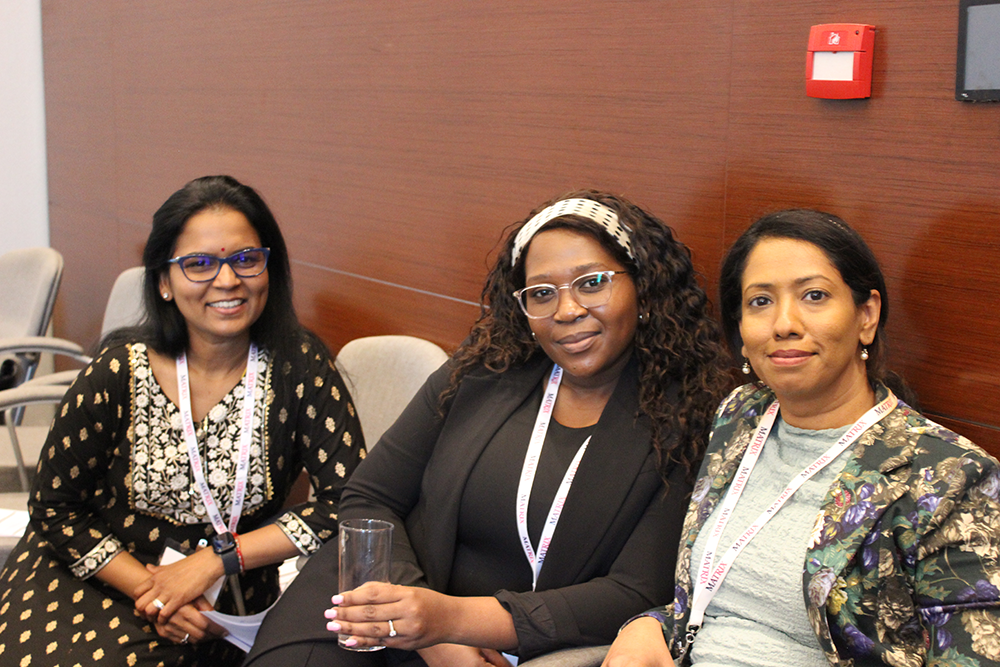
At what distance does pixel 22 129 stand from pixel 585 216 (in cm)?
492

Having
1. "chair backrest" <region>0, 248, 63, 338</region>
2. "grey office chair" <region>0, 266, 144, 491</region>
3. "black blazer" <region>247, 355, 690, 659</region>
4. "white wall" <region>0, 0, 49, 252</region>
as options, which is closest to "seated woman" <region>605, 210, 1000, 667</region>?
"black blazer" <region>247, 355, 690, 659</region>

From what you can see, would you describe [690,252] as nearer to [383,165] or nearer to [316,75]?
[383,165]

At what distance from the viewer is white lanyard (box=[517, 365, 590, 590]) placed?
2.07 meters

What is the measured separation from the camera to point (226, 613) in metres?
2.57

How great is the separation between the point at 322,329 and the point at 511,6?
1.60 meters

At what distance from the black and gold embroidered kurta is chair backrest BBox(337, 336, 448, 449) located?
412 millimetres

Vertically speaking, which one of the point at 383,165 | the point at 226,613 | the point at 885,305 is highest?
the point at 383,165

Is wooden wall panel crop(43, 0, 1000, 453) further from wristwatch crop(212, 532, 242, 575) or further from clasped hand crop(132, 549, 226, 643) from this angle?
clasped hand crop(132, 549, 226, 643)

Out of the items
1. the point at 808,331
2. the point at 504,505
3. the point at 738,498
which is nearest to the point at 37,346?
the point at 504,505

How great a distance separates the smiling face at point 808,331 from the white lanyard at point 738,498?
6 cm

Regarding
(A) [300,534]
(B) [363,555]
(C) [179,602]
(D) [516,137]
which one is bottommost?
(C) [179,602]

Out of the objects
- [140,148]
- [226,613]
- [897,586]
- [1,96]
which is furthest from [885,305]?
[1,96]

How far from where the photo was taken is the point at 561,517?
6.76 feet

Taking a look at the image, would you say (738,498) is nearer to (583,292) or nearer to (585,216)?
(583,292)
